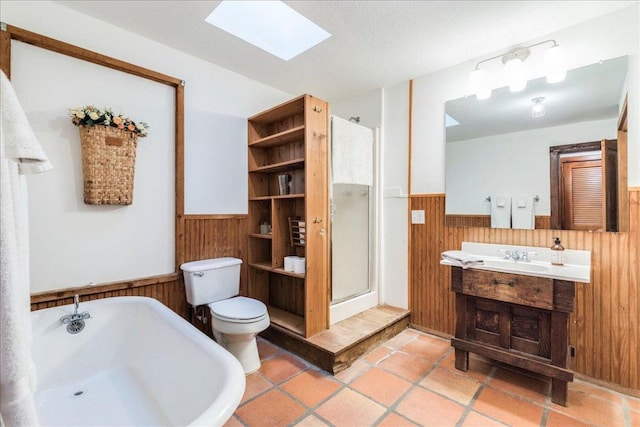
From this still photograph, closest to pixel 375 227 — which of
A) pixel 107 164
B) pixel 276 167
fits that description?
pixel 276 167

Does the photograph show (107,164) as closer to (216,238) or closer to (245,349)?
(216,238)

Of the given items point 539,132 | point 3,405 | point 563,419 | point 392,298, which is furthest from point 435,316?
point 3,405

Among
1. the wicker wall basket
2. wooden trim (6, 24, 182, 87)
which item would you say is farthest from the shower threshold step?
wooden trim (6, 24, 182, 87)

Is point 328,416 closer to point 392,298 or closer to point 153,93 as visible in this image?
point 392,298

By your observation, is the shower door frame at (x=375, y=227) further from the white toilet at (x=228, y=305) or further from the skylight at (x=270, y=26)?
the white toilet at (x=228, y=305)

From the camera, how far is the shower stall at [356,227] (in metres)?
2.69

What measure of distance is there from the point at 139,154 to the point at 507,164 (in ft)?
9.16

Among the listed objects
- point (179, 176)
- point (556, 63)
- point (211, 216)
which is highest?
point (556, 63)

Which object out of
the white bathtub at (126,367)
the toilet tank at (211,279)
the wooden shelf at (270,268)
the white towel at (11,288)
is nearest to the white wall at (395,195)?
the wooden shelf at (270,268)

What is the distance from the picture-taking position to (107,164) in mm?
1913

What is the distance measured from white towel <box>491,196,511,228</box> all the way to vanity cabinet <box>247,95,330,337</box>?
1327 millimetres

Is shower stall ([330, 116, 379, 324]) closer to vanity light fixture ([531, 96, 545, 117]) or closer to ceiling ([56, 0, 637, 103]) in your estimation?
ceiling ([56, 0, 637, 103])

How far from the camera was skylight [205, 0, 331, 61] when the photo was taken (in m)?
2.04

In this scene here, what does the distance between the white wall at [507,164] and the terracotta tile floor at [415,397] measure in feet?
3.91
